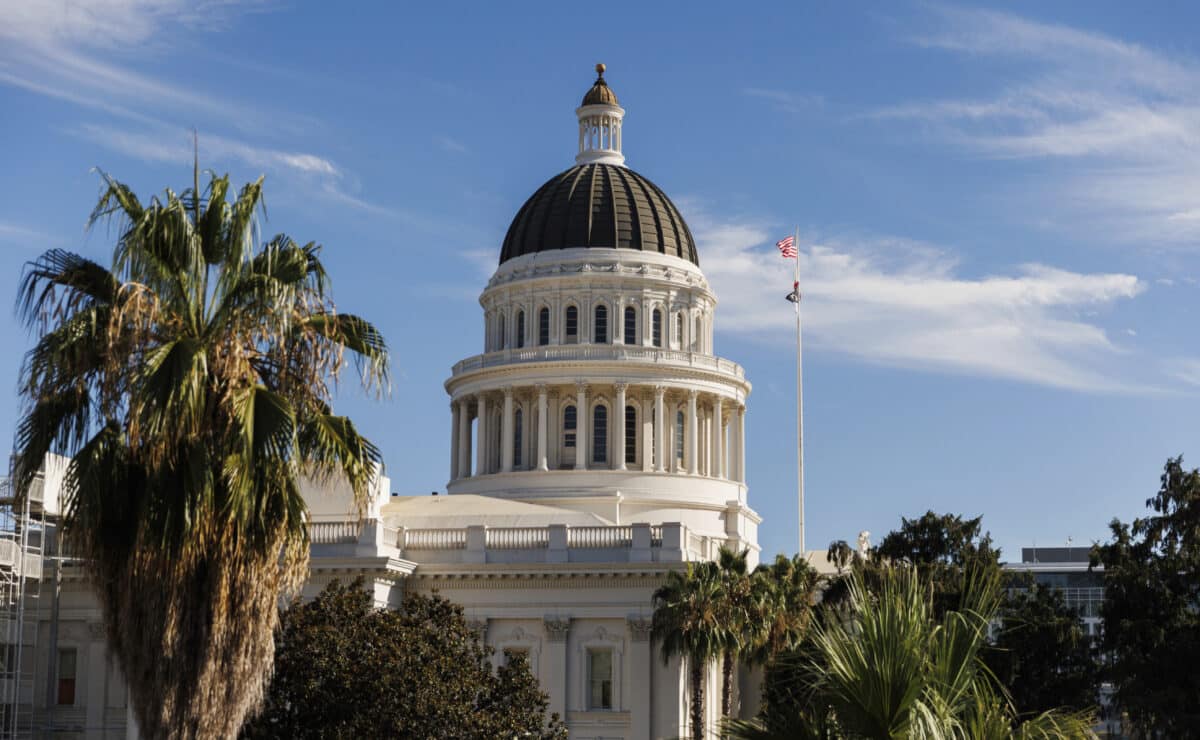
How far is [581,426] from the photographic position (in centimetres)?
8444

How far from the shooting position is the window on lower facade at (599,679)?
205ft

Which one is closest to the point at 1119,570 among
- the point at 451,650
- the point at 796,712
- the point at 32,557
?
the point at 451,650

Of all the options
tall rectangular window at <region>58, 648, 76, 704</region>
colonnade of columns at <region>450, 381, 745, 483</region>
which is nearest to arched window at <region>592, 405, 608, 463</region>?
colonnade of columns at <region>450, 381, 745, 483</region>

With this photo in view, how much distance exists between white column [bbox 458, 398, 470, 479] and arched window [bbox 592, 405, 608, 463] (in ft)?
24.0

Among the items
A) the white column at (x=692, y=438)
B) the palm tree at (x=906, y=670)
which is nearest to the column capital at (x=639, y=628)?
the white column at (x=692, y=438)

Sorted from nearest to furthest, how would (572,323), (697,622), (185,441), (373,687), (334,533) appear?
(185,441)
(373,687)
(697,622)
(334,533)
(572,323)

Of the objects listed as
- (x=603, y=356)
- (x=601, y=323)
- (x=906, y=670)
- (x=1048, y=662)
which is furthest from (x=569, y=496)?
(x=906, y=670)

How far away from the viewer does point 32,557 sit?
61312 millimetres

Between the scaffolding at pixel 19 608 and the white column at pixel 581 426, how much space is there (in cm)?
2726

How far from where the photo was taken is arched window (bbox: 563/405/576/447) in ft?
280

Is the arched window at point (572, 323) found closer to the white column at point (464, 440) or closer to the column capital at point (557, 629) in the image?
the white column at point (464, 440)

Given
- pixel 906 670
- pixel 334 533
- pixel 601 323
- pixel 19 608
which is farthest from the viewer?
pixel 601 323

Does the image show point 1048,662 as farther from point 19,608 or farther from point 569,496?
point 19,608

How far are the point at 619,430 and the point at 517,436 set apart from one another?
590 cm
